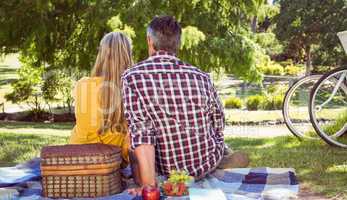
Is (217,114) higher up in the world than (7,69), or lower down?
lower down

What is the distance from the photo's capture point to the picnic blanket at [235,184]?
11.2ft

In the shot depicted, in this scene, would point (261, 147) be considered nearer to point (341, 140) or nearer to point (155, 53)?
point (341, 140)

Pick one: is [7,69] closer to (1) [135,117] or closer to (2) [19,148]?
(2) [19,148]

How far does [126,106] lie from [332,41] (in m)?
26.2

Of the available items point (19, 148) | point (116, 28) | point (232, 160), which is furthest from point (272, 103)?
point (232, 160)

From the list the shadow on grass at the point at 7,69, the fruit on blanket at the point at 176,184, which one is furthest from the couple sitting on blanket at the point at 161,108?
the shadow on grass at the point at 7,69

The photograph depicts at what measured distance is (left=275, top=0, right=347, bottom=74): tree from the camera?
28.4 metres

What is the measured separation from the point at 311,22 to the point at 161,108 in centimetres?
2664

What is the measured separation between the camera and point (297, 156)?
554 cm

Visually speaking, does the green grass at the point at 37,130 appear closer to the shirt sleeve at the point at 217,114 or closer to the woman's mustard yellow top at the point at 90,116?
the woman's mustard yellow top at the point at 90,116

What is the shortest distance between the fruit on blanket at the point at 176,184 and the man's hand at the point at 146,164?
85 mm

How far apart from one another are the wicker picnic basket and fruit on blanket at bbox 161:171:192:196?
0.34 meters

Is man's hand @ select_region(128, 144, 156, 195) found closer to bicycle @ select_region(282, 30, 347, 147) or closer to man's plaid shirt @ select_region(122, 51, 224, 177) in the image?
man's plaid shirt @ select_region(122, 51, 224, 177)

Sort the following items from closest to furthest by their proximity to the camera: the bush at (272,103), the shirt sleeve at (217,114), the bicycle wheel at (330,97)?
the shirt sleeve at (217,114), the bicycle wheel at (330,97), the bush at (272,103)
